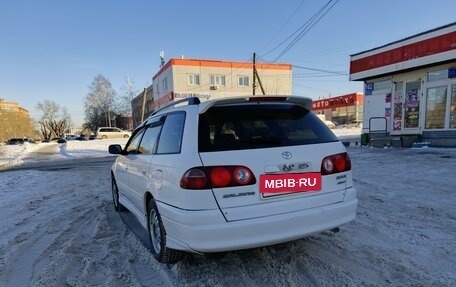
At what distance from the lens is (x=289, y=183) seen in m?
2.88

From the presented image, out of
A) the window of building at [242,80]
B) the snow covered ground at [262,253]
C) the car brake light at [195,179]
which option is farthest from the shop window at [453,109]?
the window of building at [242,80]

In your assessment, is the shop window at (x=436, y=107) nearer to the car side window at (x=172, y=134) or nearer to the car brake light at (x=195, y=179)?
the car side window at (x=172, y=134)

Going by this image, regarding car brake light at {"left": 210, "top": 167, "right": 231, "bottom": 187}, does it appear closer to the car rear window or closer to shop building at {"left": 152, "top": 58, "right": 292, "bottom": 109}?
the car rear window

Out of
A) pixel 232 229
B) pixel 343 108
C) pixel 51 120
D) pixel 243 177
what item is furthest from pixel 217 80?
pixel 51 120

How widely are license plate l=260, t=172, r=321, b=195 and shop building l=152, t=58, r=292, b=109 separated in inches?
1381

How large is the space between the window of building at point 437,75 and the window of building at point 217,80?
30.7 m

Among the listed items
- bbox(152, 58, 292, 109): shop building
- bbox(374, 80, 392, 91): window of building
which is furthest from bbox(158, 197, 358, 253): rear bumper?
bbox(152, 58, 292, 109): shop building

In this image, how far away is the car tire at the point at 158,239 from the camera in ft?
10.8

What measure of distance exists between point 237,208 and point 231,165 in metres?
0.37

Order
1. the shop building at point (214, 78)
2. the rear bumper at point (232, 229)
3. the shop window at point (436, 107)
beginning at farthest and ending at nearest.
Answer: the shop building at point (214, 78), the shop window at point (436, 107), the rear bumper at point (232, 229)

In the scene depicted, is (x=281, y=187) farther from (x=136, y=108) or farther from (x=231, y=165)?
(x=136, y=108)

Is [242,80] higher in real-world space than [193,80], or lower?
higher

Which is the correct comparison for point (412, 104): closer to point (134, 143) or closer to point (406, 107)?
point (406, 107)

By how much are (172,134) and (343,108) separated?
65.8 m
